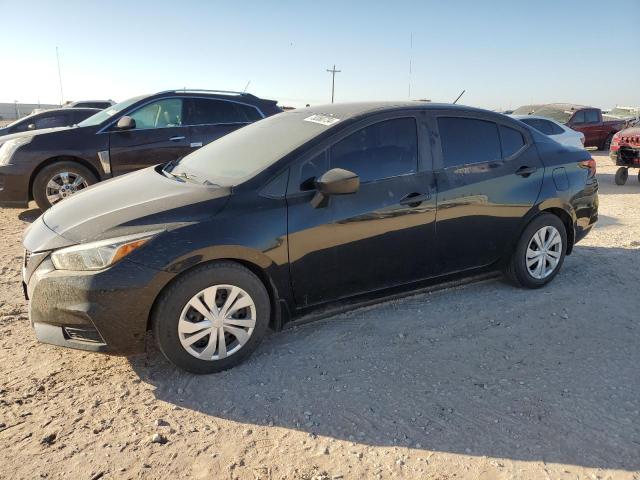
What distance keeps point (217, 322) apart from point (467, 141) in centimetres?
242

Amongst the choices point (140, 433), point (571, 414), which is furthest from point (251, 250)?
point (571, 414)

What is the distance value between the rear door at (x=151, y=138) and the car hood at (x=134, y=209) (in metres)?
3.39

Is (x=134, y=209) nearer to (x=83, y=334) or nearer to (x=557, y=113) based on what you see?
(x=83, y=334)

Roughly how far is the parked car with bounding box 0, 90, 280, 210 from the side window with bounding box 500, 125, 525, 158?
4.41 metres

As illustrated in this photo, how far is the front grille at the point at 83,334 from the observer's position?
9.28ft

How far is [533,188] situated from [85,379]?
3.69 meters

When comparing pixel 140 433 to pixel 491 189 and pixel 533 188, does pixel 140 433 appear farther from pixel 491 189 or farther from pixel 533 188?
pixel 533 188

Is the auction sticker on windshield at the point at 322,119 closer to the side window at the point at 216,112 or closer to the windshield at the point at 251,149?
the windshield at the point at 251,149

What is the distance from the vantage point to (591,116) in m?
16.8

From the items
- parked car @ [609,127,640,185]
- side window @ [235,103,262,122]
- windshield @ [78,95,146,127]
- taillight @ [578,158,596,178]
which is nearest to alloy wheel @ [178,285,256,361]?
taillight @ [578,158,596,178]

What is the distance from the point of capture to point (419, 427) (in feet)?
8.59

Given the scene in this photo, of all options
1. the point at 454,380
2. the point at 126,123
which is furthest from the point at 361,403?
the point at 126,123

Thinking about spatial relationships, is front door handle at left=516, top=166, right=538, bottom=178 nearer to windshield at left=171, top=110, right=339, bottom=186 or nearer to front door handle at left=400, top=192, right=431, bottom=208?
front door handle at left=400, top=192, right=431, bottom=208

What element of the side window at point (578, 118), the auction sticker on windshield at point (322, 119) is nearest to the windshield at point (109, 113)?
the auction sticker on windshield at point (322, 119)
